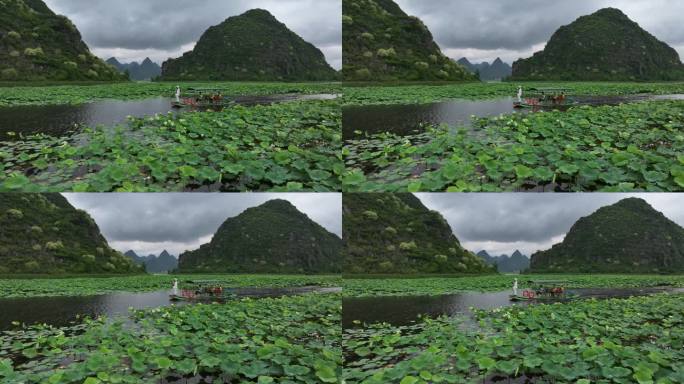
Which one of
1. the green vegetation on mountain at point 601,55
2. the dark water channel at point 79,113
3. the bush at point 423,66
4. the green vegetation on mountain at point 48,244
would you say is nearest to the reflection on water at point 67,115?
the dark water channel at point 79,113

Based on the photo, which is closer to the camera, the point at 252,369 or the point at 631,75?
the point at 252,369

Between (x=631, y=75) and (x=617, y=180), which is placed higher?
(x=631, y=75)

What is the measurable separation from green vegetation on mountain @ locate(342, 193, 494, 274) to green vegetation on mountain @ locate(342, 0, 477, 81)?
2.15m

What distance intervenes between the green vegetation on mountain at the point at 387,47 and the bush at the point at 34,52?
876 centimetres

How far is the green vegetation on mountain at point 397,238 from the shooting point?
7750 mm

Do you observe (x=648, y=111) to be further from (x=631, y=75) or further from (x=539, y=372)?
(x=539, y=372)

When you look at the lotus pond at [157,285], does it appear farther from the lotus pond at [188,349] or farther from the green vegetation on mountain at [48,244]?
the green vegetation on mountain at [48,244]

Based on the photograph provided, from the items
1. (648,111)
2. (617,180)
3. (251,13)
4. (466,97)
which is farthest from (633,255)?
(251,13)

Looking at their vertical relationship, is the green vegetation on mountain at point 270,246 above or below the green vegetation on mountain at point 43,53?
below

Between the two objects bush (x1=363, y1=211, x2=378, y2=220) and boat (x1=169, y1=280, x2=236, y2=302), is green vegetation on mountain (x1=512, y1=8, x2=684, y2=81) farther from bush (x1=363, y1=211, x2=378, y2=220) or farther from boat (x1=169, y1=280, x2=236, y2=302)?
boat (x1=169, y1=280, x2=236, y2=302)

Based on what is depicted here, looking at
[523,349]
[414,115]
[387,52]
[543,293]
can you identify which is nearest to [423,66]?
[387,52]

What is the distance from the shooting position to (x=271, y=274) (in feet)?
49.9

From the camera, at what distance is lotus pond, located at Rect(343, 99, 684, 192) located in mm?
6438

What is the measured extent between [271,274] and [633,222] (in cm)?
1072
